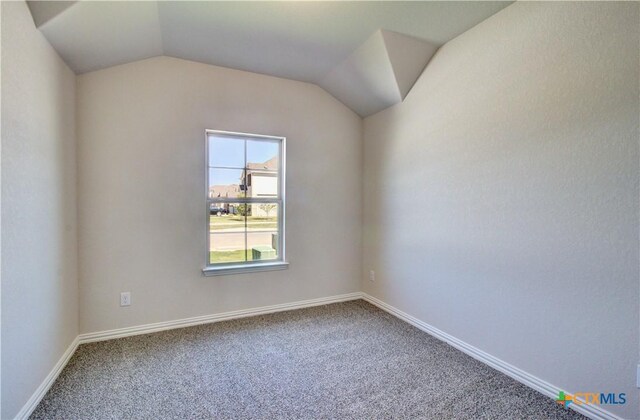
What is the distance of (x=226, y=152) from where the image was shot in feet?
9.77

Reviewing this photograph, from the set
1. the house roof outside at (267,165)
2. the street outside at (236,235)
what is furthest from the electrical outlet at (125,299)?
the house roof outside at (267,165)

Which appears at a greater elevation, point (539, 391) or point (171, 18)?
point (171, 18)

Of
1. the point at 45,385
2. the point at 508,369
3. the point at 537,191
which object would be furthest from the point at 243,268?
the point at 537,191

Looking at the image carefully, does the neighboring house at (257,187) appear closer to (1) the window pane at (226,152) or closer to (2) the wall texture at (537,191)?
(1) the window pane at (226,152)

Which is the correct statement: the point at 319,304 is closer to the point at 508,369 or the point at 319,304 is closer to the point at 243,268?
A: the point at 243,268

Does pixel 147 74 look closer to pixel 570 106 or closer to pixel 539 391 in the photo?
pixel 570 106

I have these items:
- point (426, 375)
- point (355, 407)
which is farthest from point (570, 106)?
point (355, 407)

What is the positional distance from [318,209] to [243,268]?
102cm

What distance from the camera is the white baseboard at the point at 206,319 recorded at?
2.51 metres

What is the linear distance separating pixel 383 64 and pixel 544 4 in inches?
44.0

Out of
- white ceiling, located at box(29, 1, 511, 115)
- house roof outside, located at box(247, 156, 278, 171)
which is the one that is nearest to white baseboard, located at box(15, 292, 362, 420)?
house roof outside, located at box(247, 156, 278, 171)

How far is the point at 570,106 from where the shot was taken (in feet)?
5.61

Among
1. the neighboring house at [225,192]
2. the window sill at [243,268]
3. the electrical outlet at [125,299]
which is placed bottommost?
the electrical outlet at [125,299]

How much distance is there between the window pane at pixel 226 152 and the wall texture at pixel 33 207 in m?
1.07
